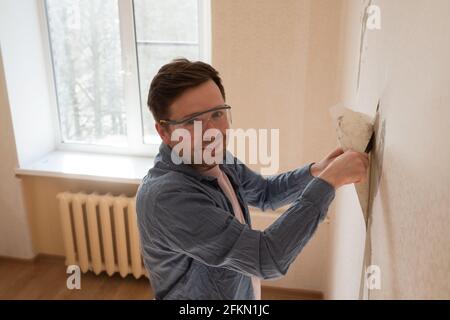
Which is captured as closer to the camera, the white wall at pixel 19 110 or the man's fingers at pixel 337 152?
the man's fingers at pixel 337 152

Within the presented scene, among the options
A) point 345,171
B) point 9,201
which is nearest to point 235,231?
point 345,171

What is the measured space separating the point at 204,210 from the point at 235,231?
0.09 metres

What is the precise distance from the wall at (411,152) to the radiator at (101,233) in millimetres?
1921

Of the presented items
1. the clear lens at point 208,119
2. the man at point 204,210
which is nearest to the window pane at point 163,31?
the man at point 204,210

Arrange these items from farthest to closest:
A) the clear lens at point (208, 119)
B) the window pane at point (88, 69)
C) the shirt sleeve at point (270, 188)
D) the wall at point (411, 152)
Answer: the window pane at point (88, 69) < the shirt sleeve at point (270, 188) < the clear lens at point (208, 119) < the wall at point (411, 152)

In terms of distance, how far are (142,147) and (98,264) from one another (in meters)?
0.81

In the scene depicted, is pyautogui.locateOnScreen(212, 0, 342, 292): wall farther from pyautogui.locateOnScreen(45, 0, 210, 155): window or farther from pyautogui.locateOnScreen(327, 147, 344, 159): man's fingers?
pyautogui.locateOnScreen(327, 147, 344, 159): man's fingers

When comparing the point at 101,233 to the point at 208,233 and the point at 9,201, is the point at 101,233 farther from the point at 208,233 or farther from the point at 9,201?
the point at 208,233

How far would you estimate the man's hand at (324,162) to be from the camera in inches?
43.3

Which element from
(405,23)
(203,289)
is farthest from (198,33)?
(405,23)

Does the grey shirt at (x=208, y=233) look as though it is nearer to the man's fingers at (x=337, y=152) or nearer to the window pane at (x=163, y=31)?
the man's fingers at (x=337, y=152)

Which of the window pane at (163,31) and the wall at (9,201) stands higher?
the window pane at (163,31)

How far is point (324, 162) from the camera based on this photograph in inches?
46.3
